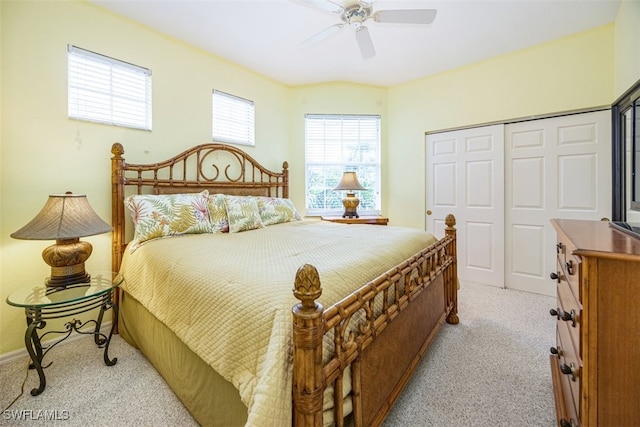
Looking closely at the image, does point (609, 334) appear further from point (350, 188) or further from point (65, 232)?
point (350, 188)

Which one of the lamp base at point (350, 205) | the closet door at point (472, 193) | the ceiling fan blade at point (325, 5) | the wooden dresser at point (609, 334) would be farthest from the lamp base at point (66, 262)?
the closet door at point (472, 193)

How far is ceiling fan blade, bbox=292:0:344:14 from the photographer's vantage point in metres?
1.88

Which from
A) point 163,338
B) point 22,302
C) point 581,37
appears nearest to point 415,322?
point 163,338

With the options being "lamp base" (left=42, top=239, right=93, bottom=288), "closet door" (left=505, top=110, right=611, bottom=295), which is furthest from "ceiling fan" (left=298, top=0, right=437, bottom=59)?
"lamp base" (left=42, top=239, right=93, bottom=288)

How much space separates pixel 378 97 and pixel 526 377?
11.9 feet

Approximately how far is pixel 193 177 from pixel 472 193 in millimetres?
3297

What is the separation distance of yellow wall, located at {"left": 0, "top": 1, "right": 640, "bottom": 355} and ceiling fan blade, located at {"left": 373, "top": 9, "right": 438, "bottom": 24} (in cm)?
159

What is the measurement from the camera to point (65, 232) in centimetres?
175

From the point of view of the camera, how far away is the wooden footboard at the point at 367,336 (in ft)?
2.77

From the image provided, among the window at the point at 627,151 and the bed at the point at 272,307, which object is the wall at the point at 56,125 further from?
the window at the point at 627,151

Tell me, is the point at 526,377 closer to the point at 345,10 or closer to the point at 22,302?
the point at 345,10

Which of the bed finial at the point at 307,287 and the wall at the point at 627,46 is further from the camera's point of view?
the wall at the point at 627,46

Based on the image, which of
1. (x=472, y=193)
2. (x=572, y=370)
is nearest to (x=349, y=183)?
(x=472, y=193)

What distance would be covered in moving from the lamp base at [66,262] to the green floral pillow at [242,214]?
41.0 inches
